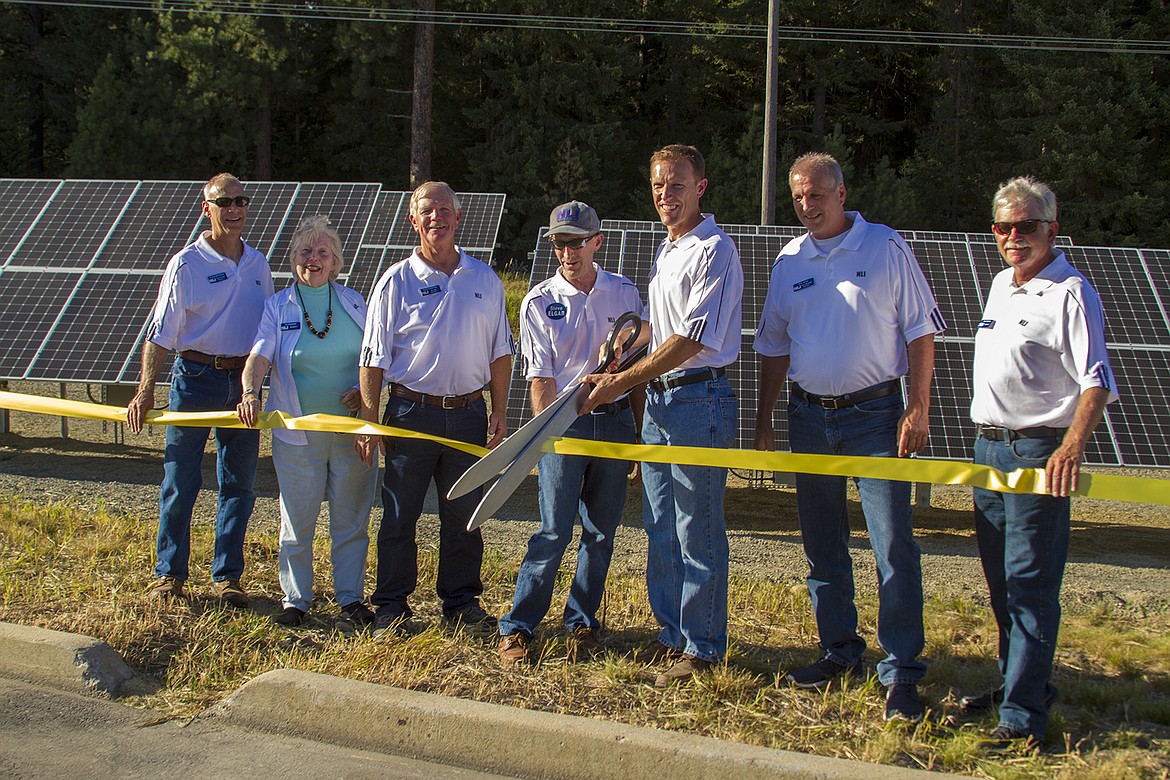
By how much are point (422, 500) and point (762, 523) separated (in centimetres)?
397

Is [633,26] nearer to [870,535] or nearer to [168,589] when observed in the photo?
[168,589]

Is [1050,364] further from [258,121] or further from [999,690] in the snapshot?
[258,121]

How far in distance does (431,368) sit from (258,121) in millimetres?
33963

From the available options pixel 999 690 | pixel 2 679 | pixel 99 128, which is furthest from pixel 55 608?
pixel 99 128

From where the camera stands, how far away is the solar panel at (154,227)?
12.0 m

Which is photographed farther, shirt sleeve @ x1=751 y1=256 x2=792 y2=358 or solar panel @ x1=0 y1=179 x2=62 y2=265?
solar panel @ x1=0 y1=179 x2=62 y2=265

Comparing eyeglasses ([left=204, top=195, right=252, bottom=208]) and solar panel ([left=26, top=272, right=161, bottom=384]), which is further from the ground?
eyeglasses ([left=204, top=195, right=252, bottom=208])

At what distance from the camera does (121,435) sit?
11531 millimetres

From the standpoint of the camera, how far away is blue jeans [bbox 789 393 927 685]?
4.70 meters

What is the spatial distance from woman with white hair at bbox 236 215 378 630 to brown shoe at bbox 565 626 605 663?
41.3 inches

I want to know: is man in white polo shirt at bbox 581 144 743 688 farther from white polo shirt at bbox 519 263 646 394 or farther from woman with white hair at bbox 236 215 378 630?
woman with white hair at bbox 236 215 378 630

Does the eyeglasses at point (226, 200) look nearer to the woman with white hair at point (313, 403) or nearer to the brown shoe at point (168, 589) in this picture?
the woman with white hair at point (313, 403)

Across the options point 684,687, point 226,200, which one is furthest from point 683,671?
point 226,200

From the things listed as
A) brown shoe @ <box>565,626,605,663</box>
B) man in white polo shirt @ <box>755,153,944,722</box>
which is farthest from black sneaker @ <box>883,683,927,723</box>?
brown shoe @ <box>565,626,605,663</box>
